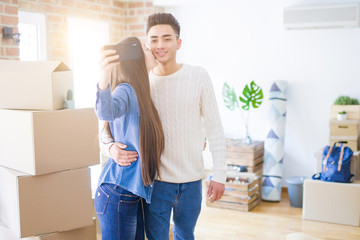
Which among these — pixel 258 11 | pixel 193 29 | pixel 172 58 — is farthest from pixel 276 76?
pixel 172 58

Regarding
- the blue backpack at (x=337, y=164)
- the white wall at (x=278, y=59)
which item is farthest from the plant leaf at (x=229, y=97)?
the blue backpack at (x=337, y=164)

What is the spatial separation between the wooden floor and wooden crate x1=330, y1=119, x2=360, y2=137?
814 mm

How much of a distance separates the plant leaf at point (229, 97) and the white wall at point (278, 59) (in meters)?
0.29

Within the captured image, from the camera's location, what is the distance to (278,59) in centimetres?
445

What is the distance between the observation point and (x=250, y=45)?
4.56 meters

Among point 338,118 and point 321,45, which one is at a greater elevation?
point 321,45

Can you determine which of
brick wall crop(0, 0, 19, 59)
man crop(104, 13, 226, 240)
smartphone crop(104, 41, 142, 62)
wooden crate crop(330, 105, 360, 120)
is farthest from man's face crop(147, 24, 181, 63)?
wooden crate crop(330, 105, 360, 120)

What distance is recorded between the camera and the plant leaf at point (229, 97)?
4.36 m

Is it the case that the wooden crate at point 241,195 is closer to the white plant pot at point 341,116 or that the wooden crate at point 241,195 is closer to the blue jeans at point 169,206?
the white plant pot at point 341,116

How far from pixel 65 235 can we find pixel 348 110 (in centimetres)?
307

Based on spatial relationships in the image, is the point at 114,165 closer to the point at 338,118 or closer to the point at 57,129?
the point at 57,129

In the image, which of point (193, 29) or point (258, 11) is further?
point (193, 29)

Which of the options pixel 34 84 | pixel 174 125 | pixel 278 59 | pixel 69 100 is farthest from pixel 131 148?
pixel 278 59

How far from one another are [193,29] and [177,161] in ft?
11.2
